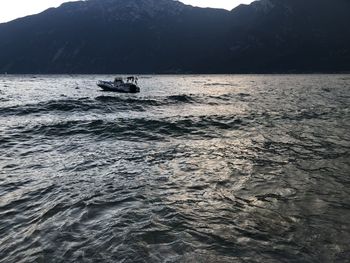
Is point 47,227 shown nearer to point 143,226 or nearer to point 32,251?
A: point 32,251

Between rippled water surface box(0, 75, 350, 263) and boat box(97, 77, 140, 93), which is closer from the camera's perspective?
rippled water surface box(0, 75, 350, 263)

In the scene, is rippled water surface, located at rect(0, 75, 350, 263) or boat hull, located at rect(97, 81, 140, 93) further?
boat hull, located at rect(97, 81, 140, 93)

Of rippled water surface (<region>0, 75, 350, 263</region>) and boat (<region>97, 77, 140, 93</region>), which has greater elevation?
rippled water surface (<region>0, 75, 350, 263</region>)

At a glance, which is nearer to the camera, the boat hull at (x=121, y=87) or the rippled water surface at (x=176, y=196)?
the rippled water surface at (x=176, y=196)

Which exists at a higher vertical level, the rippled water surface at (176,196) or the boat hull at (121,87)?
the rippled water surface at (176,196)

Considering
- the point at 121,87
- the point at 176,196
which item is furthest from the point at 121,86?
the point at 176,196

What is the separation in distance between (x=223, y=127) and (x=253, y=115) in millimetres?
6913

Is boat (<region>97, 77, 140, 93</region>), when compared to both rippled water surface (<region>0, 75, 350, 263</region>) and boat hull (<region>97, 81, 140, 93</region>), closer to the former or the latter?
boat hull (<region>97, 81, 140, 93</region>)

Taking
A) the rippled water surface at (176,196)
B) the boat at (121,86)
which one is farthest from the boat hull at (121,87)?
the rippled water surface at (176,196)

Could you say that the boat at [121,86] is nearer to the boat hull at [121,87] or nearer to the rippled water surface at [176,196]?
the boat hull at [121,87]

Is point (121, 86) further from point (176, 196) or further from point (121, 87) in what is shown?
point (176, 196)

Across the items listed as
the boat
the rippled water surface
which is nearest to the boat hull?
the boat

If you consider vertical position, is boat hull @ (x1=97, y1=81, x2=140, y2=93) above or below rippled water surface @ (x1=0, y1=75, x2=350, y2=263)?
below

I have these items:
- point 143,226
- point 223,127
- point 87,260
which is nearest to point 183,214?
point 143,226
